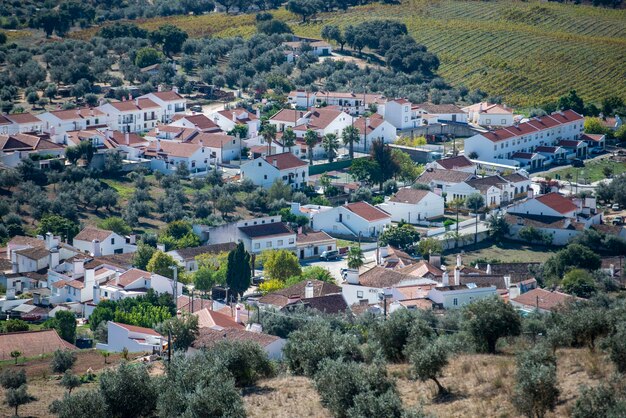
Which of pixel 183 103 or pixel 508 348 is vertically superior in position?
pixel 508 348

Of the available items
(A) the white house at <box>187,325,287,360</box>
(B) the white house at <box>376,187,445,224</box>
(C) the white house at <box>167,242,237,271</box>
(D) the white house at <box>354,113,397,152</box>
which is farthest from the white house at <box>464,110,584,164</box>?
(A) the white house at <box>187,325,287,360</box>

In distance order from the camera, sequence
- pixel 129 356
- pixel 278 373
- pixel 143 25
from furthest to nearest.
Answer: pixel 143 25 → pixel 129 356 → pixel 278 373

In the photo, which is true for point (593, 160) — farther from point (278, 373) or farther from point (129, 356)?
point (278, 373)

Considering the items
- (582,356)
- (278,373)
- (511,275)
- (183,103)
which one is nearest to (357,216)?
(511,275)

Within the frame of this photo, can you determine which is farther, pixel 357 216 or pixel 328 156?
pixel 328 156

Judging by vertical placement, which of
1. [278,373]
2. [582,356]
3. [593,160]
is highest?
[582,356]
